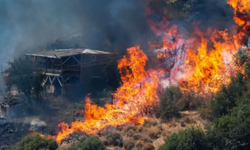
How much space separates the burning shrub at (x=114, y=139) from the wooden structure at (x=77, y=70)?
14.4 meters

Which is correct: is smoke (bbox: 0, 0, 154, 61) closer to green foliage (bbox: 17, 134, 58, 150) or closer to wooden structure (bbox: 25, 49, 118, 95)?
wooden structure (bbox: 25, 49, 118, 95)

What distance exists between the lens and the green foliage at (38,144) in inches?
515

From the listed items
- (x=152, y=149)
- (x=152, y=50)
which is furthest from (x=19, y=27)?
(x=152, y=149)

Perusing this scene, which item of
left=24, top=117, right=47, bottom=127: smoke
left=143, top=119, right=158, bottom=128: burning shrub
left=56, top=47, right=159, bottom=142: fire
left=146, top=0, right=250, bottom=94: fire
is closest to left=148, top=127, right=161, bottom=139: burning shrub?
left=143, top=119, right=158, bottom=128: burning shrub

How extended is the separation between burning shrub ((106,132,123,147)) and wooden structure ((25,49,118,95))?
14365mm

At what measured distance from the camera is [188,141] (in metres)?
9.74

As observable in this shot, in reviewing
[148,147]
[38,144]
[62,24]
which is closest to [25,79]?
[62,24]

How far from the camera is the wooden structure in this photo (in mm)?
28109

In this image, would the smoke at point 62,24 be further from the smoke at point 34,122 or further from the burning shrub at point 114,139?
the burning shrub at point 114,139

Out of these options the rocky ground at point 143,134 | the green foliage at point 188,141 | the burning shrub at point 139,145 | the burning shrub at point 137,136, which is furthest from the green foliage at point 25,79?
the green foliage at point 188,141

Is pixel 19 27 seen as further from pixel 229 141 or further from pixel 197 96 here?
pixel 229 141

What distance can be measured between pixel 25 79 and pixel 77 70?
508 centimetres

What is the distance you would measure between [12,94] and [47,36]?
12794mm

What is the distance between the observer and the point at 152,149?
12.5 m
